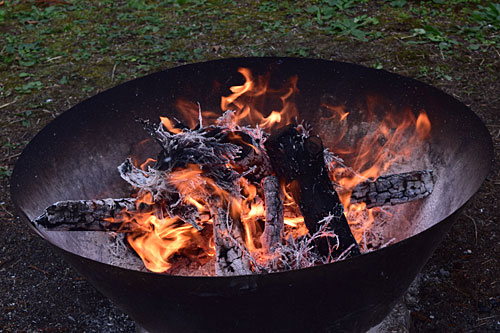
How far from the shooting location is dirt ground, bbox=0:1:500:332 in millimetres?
2539

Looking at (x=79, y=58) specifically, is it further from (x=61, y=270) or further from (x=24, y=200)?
(x=24, y=200)

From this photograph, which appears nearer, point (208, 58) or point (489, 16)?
point (208, 58)

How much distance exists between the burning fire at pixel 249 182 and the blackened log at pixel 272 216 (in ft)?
0.14

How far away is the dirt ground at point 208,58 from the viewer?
8.33 feet

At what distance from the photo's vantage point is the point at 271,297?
61.7 inches

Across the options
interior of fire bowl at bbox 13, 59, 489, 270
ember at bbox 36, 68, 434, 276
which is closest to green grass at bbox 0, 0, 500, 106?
interior of fire bowl at bbox 13, 59, 489, 270

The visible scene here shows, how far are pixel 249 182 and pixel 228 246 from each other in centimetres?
31

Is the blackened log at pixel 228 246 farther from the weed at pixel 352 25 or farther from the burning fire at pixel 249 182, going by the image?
the weed at pixel 352 25

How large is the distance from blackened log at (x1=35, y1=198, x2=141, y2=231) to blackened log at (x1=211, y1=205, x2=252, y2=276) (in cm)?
28

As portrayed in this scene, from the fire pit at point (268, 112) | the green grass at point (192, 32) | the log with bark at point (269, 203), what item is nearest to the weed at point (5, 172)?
the green grass at point (192, 32)

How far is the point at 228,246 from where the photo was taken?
204cm

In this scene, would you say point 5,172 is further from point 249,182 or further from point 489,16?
point 489,16

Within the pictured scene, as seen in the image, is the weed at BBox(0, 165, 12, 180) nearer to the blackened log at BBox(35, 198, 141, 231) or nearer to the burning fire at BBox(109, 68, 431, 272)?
the burning fire at BBox(109, 68, 431, 272)

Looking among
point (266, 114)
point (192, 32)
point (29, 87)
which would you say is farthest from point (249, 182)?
point (192, 32)
